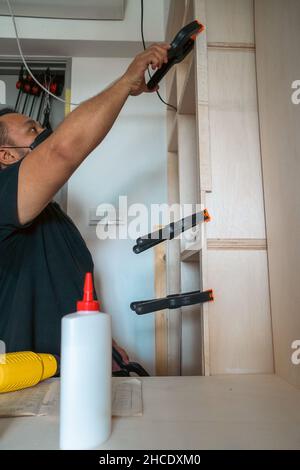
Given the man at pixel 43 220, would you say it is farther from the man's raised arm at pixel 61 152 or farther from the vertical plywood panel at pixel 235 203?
the vertical plywood panel at pixel 235 203

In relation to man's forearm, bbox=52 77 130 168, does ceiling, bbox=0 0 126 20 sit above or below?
above

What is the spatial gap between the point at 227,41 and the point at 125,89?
31 cm

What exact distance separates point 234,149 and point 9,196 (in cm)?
56

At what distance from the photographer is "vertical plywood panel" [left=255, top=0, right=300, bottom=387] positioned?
2.04ft

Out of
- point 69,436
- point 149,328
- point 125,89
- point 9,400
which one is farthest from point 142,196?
point 69,436

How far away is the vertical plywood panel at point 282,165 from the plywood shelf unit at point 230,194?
0.11ft

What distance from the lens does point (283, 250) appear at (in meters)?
0.68

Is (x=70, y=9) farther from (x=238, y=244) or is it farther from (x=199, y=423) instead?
(x=199, y=423)

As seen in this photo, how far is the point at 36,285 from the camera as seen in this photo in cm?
91

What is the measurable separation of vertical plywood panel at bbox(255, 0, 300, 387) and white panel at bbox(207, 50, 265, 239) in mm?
32

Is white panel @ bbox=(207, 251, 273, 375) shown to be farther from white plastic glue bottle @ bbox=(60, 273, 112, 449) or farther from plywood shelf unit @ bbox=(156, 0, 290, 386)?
white plastic glue bottle @ bbox=(60, 273, 112, 449)

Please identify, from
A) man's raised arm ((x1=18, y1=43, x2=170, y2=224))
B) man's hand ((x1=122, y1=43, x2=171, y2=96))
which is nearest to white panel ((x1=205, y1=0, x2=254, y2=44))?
man's hand ((x1=122, y1=43, x2=171, y2=96))

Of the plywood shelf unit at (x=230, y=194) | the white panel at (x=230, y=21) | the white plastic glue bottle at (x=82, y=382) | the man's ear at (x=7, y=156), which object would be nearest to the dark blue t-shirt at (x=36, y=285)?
the man's ear at (x=7, y=156)

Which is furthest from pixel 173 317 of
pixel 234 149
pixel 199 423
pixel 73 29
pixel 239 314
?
pixel 73 29
